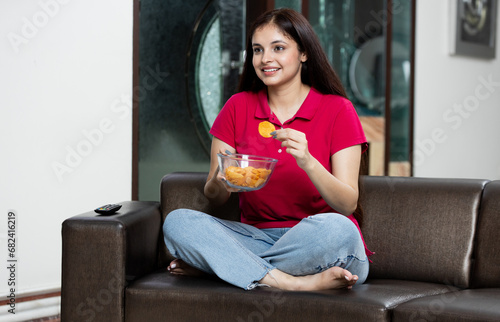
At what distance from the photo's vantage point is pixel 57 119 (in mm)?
2529

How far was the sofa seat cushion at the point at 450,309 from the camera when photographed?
1370 mm

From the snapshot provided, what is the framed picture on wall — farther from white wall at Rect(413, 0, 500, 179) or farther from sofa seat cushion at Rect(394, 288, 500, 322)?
sofa seat cushion at Rect(394, 288, 500, 322)

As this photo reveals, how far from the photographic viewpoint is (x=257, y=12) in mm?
3330

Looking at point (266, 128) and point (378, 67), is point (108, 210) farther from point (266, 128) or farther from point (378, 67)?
point (378, 67)

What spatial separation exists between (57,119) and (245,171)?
1.20 m

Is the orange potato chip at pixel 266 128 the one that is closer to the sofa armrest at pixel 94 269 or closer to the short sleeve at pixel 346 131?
the short sleeve at pixel 346 131

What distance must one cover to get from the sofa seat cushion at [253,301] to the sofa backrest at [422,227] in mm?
105

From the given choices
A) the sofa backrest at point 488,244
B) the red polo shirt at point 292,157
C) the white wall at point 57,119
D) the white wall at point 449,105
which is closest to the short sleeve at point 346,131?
the red polo shirt at point 292,157

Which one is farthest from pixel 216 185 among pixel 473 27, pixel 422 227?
pixel 473 27

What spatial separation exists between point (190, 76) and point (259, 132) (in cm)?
130

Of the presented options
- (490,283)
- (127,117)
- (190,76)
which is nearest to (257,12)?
(190,76)

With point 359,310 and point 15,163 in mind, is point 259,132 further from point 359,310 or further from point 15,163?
point 15,163

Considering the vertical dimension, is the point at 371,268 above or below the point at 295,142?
below

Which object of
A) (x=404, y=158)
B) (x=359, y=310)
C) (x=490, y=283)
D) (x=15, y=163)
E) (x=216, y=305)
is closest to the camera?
(x=359, y=310)
